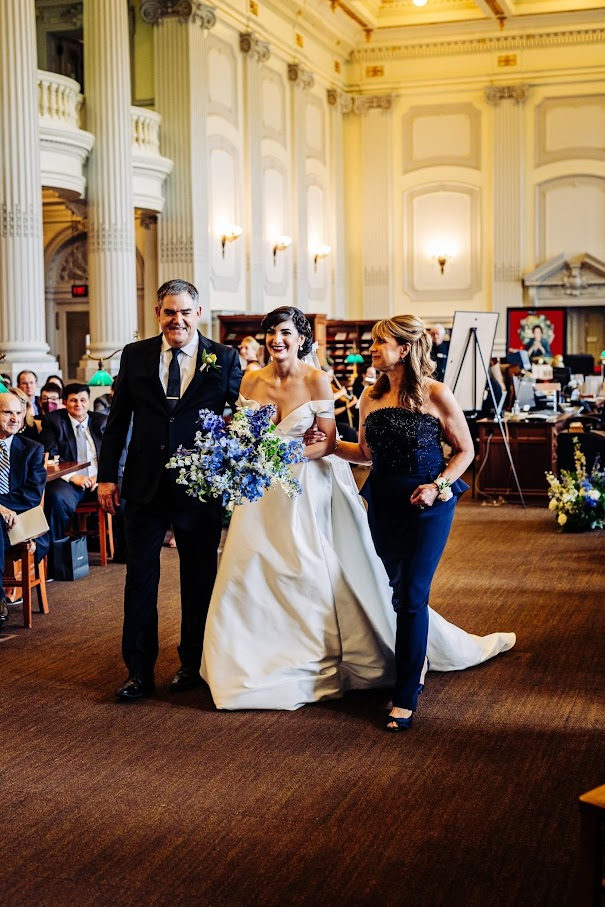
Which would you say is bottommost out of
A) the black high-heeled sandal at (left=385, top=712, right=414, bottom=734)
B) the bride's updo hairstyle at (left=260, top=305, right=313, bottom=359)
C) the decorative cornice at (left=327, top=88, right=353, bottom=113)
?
the black high-heeled sandal at (left=385, top=712, right=414, bottom=734)

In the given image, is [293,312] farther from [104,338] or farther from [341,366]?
[341,366]

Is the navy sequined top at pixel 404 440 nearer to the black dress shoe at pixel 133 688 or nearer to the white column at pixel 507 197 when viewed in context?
the black dress shoe at pixel 133 688

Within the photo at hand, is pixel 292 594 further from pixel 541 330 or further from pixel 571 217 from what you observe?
pixel 571 217

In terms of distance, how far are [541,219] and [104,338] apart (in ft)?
33.5

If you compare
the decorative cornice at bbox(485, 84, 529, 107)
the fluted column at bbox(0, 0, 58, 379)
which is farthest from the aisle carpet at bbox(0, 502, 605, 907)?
the decorative cornice at bbox(485, 84, 529, 107)

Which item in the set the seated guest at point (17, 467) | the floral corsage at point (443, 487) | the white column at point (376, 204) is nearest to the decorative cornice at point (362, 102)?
the white column at point (376, 204)

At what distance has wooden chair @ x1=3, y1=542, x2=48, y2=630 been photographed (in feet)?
20.5

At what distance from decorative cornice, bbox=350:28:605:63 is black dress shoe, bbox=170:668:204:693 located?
18.1 meters

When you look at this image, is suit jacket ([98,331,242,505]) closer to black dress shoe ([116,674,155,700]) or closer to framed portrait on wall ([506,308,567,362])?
black dress shoe ([116,674,155,700])

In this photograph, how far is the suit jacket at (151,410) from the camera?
477 centimetres

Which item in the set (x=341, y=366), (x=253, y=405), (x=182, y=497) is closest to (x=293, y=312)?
(x=253, y=405)

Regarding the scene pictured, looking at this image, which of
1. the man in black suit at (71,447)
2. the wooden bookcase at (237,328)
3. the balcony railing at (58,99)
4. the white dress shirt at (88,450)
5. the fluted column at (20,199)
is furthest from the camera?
the wooden bookcase at (237,328)

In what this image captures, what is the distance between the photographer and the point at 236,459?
430cm

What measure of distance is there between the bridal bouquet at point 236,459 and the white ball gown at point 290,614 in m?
0.41
